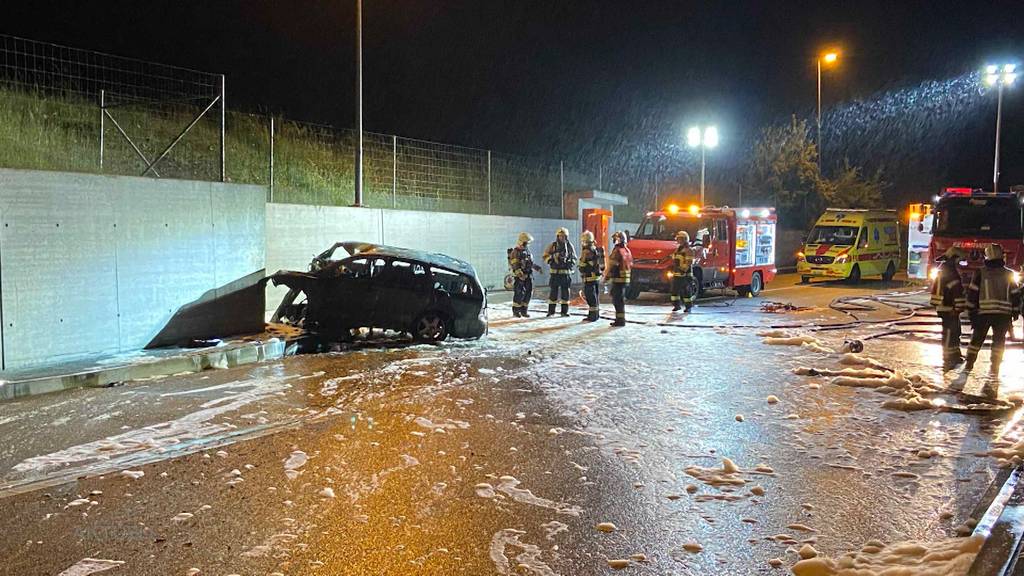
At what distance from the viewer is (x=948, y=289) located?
10695mm

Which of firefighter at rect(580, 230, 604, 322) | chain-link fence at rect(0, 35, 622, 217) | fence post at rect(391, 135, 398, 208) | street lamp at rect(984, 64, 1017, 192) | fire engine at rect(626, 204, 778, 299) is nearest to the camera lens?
chain-link fence at rect(0, 35, 622, 217)

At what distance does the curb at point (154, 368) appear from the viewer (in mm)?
8742

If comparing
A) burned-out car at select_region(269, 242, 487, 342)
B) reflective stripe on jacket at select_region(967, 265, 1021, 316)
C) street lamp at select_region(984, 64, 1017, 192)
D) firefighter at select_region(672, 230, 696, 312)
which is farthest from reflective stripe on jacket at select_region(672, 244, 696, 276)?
street lamp at select_region(984, 64, 1017, 192)

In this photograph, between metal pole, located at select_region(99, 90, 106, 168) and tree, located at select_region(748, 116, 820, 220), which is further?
tree, located at select_region(748, 116, 820, 220)

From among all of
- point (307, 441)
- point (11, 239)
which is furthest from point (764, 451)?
point (11, 239)

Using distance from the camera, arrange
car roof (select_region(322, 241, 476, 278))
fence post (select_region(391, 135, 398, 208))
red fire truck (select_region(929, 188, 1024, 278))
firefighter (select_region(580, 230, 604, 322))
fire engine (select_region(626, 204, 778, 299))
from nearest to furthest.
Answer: car roof (select_region(322, 241, 476, 278)), firefighter (select_region(580, 230, 604, 322)), red fire truck (select_region(929, 188, 1024, 278)), fence post (select_region(391, 135, 398, 208)), fire engine (select_region(626, 204, 778, 299))

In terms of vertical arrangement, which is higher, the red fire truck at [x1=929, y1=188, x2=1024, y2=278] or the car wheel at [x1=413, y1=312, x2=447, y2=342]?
the red fire truck at [x1=929, y1=188, x2=1024, y2=278]

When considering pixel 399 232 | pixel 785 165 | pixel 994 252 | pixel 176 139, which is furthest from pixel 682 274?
pixel 785 165

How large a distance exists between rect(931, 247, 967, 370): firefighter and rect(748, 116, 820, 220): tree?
27162 millimetres

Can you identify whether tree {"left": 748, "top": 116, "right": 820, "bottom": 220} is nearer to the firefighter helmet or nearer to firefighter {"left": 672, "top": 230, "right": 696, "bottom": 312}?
firefighter {"left": 672, "top": 230, "right": 696, "bottom": 312}

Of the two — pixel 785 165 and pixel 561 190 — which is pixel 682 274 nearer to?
pixel 561 190

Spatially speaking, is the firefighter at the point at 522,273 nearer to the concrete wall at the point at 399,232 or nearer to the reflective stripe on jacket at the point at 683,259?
the reflective stripe on jacket at the point at 683,259

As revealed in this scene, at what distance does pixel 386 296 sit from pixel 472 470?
6.23m

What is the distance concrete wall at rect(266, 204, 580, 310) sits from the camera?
15.4 meters
